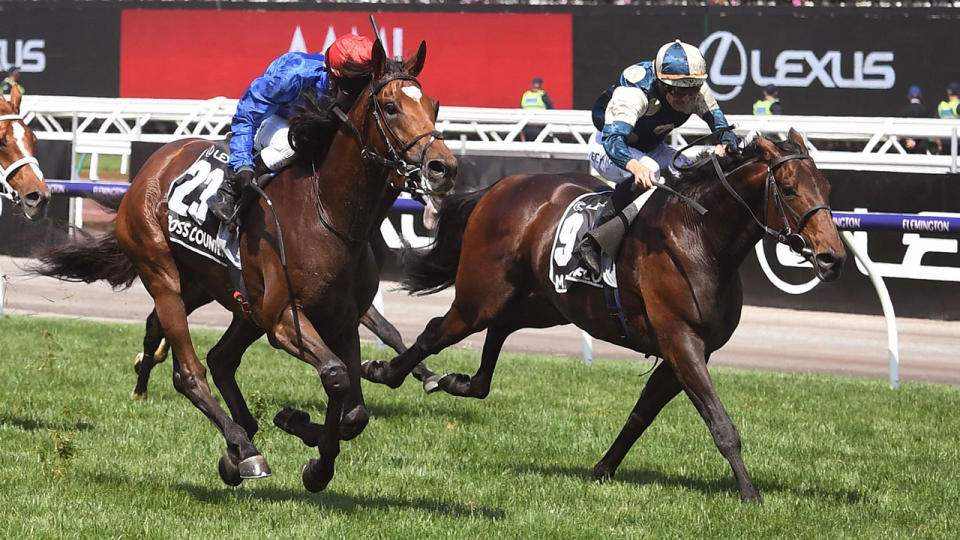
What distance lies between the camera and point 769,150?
604 cm

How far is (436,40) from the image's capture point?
991 inches

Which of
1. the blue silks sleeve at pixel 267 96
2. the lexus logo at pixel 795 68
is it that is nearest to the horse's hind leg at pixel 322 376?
the blue silks sleeve at pixel 267 96

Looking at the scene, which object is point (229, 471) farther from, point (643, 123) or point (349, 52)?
point (643, 123)

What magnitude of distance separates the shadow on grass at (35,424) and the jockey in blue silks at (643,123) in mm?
2860

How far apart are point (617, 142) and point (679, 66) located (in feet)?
1.45

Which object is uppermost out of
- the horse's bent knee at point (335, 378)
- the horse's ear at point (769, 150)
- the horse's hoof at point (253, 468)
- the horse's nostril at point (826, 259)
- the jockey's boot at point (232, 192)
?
the horse's ear at point (769, 150)

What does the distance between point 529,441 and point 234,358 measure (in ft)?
5.46

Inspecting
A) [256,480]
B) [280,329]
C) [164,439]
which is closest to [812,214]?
[280,329]

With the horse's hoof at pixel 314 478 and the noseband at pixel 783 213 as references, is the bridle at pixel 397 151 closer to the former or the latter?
the horse's hoof at pixel 314 478

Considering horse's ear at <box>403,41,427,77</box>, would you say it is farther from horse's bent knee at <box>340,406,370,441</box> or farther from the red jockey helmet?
horse's bent knee at <box>340,406,370,441</box>

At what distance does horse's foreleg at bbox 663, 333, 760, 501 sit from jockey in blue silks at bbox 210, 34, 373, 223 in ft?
6.24

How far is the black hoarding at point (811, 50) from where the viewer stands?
2136 cm

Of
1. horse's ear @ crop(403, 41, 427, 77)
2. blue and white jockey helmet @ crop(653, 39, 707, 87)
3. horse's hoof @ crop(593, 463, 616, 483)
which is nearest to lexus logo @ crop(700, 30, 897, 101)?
blue and white jockey helmet @ crop(653, 39, 707, 87)

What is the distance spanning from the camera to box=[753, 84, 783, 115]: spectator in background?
68.3 ft
